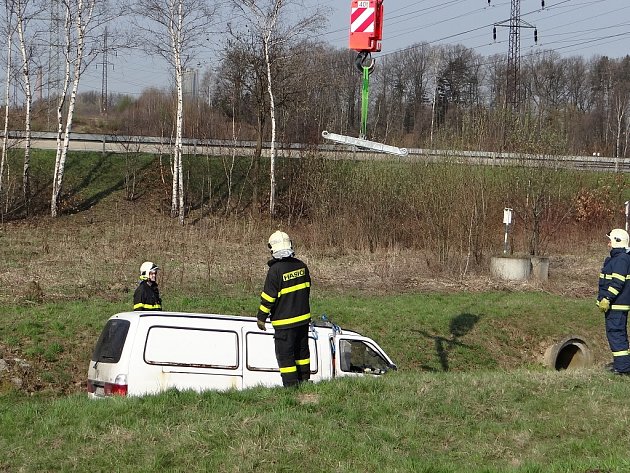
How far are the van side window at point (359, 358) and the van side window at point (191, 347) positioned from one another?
1.74 metres

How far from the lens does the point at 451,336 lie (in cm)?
2041

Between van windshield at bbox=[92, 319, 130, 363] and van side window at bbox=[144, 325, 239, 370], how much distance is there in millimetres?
330

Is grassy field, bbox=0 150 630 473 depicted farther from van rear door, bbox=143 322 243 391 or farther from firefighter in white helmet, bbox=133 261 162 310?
firefighter in white helmet, bbox=133 261 162 310

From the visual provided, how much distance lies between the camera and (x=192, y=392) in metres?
8.98

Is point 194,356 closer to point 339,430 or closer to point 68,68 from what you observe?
point 339,430

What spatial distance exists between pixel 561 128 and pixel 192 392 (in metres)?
22.9

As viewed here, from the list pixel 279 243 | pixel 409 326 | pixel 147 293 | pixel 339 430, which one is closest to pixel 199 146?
pixel 409 326

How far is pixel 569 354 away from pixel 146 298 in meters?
10.1

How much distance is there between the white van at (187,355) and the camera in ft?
34.6

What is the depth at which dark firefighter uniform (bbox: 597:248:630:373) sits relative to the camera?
1170 cm

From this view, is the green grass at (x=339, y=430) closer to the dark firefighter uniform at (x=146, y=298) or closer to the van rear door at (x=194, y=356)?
the van rear door at (x=194, y=356)

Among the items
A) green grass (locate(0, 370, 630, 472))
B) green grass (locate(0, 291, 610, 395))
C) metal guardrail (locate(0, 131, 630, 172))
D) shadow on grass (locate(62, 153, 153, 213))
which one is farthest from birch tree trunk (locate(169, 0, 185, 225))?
green grass (locate(0, 370, 630, 472))

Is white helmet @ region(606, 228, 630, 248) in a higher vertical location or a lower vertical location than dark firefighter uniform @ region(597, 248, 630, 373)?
higher

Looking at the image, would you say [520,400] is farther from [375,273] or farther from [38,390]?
[375,273]
